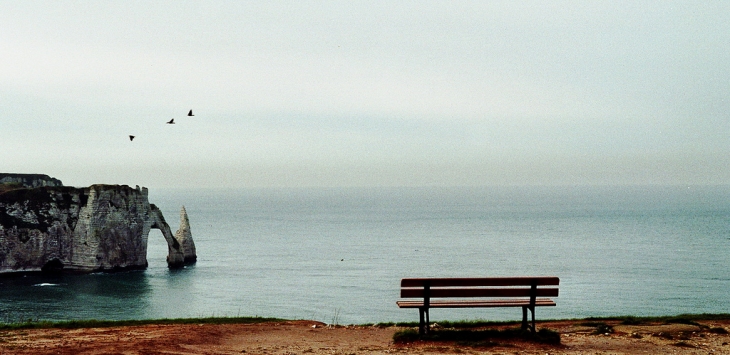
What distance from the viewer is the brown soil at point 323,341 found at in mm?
13961

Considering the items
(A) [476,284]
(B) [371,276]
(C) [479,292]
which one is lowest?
(B) [371,276]

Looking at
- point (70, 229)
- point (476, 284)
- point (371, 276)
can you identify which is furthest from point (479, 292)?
point (70, 229)

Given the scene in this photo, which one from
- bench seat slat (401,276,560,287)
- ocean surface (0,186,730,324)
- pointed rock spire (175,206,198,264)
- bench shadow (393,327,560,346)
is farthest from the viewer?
pointed rock spire (175,206,198,264)

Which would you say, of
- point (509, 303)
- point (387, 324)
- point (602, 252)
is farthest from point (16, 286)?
point (602, 252)

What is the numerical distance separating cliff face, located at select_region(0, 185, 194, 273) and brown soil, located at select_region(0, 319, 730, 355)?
59795 mm

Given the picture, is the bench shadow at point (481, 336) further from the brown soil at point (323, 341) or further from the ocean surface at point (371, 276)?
the ocean surface at point (371, 276)

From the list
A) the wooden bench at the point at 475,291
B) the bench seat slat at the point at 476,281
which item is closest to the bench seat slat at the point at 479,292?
the wooden bench at the point at 475,291

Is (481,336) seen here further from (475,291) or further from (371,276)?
(371,276)

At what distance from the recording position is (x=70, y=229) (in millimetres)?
73188

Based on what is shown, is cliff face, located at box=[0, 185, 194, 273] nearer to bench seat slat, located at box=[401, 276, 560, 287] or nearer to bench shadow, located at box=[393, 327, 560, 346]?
bench shadow, located at box=[393, 327, 560, 346]

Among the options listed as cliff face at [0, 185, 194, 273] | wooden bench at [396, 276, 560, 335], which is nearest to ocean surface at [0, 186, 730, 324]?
cliff face at [0, 185, 194, 273]

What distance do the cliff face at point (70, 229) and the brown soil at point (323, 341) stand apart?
59795 millimetres

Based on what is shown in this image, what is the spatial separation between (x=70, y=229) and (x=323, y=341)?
65.6m

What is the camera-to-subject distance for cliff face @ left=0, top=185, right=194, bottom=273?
71188 mm
